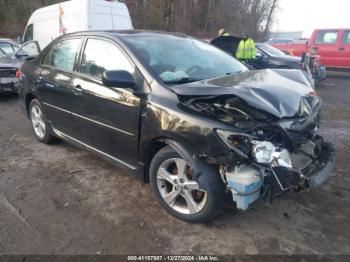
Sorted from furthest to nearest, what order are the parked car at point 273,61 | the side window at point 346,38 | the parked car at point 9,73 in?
1. the side window at point 346,38
2. the parked car at point 273,61
3. the parked car at point 9,73

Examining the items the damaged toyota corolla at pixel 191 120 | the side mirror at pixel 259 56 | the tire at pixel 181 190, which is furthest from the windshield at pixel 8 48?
the tire at pixel 181 190

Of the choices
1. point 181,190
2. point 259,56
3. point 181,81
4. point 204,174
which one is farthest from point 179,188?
point 259,56

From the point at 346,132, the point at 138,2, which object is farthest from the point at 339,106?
the point at 138,2

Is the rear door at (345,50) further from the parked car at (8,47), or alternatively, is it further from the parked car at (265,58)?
the parked car at (8,47)

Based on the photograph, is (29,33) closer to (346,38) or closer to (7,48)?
(7,48)

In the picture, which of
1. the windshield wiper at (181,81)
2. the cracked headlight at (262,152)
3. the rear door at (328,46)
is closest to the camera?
the cracked headlight at (262,152)

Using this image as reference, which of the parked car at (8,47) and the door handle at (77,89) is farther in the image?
the parked car at (8,47)

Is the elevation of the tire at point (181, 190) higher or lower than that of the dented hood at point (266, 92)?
lower

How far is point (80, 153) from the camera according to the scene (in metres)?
4.73

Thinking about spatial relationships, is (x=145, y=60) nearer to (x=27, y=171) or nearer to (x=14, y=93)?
(x=27, y=171)

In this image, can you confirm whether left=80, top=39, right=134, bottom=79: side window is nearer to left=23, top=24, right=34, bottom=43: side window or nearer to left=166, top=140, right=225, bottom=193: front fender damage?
left=166, top=140, right=225, bottom=193: front fender damage

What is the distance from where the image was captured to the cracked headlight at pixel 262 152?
2.54 meters

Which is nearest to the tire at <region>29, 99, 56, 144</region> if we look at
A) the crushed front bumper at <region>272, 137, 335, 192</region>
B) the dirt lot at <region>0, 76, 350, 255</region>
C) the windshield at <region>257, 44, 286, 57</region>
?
the dirt lot at <region>0, 76, 350, 255</region>

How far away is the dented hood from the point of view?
2684 mm
